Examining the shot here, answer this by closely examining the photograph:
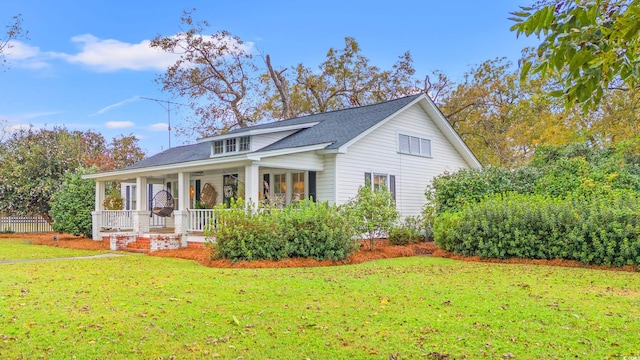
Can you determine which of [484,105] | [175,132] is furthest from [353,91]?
[175,132]

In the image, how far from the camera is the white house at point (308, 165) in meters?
14.2

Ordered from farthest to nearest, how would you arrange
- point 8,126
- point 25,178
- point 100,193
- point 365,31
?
point 365,31
point 8,126
point 25,178
point 100,193

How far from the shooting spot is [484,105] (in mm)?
31031

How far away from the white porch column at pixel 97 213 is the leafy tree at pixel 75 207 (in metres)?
0.73

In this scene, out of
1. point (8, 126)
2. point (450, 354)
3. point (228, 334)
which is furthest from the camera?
point (8, 126)

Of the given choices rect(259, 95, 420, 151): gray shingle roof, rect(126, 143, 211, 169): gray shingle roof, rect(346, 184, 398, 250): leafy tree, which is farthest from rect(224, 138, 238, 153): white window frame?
rect(346, 184, 398, 250): leafy tree

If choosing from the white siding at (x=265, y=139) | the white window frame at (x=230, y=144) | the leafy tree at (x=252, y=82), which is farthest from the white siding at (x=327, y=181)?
the leafy tree at (x=252, y=82)

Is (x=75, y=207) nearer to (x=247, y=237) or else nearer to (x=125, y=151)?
(x=247, y=237)

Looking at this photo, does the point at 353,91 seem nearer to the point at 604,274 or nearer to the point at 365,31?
the point at 365,31

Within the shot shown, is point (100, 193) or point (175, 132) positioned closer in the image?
point (100, 193)

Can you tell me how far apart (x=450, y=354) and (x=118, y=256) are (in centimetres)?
1097

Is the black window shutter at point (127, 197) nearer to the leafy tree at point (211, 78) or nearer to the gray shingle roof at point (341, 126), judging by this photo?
the leafy tree at point (211, 78)

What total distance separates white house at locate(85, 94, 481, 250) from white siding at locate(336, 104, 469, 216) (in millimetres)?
35

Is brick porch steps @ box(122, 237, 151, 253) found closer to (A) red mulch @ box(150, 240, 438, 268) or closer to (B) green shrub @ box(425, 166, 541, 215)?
(A) red mulch @ box(150, 240, 438, 268)
